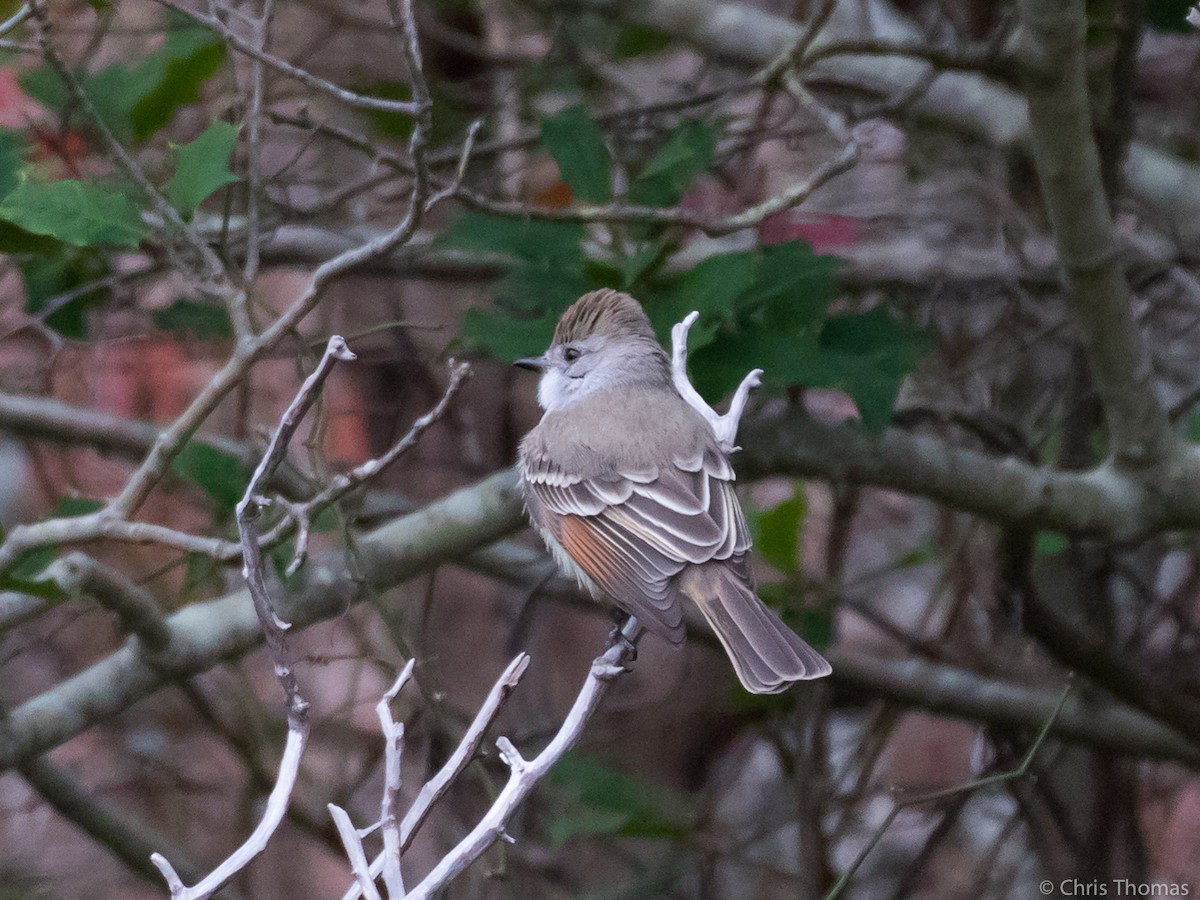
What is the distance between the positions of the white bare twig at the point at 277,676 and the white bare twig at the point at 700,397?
3.32 feet

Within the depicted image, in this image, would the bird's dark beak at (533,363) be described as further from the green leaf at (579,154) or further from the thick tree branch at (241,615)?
the green leaf at (579,154)

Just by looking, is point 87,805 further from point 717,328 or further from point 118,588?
point 717,328

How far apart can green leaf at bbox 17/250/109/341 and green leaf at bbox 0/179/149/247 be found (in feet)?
2.87

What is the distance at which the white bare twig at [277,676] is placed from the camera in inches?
63.6

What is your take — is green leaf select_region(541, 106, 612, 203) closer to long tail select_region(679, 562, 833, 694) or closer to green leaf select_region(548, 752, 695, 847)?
long tail select_region(679, 562, 833, 694)

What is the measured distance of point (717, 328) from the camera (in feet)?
10.4

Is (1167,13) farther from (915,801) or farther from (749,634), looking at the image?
(915,801)

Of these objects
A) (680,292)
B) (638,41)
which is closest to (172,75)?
(680,292)

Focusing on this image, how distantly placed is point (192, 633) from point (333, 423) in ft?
9.09

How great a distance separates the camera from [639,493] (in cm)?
330

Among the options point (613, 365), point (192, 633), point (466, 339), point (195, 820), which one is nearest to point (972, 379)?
point (613, 365)

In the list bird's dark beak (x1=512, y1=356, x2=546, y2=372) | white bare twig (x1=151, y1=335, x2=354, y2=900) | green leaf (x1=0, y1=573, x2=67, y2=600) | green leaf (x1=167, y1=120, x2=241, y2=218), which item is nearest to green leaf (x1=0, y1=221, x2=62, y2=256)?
green leaf (x1=167, y1=120, x2=241, y2=218)

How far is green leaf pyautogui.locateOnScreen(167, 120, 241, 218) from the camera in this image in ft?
9.48

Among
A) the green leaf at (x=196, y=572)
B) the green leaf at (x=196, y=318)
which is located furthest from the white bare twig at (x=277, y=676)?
the green leaf at (x=196, y=318)
